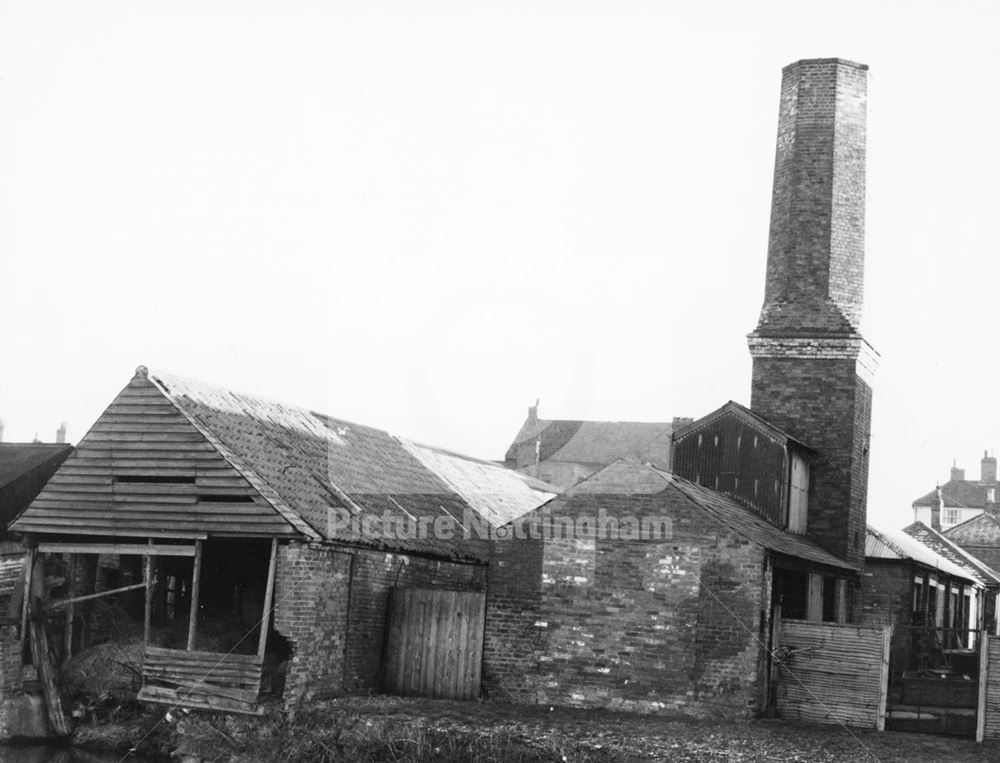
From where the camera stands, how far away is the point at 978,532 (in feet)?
218

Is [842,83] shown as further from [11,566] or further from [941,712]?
[11,566]

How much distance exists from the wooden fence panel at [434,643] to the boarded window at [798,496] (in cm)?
858

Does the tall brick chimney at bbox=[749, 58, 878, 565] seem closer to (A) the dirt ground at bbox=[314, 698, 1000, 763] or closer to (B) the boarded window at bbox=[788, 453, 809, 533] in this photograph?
(B) the boarded window at bbox=[788, 453, 809, 533]

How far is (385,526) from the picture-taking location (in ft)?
74.2

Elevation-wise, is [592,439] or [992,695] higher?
[592,439]

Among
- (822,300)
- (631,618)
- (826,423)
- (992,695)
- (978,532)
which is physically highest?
(822,300)

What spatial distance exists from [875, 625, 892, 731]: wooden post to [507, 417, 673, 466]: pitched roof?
167 ft

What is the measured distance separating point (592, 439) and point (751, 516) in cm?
4834

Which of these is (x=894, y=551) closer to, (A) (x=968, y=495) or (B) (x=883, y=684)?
(B) (x=883, y=684)

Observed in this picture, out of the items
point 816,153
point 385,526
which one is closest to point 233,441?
point 385,526

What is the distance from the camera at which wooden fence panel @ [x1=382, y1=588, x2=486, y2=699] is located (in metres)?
21.0

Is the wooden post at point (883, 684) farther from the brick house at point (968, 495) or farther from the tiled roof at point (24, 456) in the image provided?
the brick house at point (968, 495)

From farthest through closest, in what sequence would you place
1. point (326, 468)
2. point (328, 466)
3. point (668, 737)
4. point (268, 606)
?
1. point (328, 466)
2. point (326, 468)
3. point (268, 606)
4. point (668, 737)

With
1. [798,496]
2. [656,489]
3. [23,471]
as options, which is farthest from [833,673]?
[23,471]
